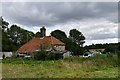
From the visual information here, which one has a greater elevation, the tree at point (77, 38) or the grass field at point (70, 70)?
the tree at point (77, 38)

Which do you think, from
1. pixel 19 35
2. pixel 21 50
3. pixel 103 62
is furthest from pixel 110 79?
pixel 19 35

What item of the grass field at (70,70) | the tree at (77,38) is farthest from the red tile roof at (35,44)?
the grass field at (70,70)

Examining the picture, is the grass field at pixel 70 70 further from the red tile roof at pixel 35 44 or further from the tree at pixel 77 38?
the tree at pixel 77 38

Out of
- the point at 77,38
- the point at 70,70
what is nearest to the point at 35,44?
the point at 77,38

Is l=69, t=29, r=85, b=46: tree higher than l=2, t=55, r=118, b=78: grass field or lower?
higher

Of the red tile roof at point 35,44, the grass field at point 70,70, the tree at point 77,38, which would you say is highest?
the tree at point 77,38

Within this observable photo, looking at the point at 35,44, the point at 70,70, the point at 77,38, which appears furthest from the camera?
the point at 77,38

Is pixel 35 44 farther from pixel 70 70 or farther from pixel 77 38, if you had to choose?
pixel 70 70

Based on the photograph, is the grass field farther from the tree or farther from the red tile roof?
the tree

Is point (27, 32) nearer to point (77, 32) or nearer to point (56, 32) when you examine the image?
point (56, 32)

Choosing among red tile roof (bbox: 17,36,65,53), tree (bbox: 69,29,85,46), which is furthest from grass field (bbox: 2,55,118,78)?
tree (bbox: 69,29,85,46)

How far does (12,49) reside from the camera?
66750mm

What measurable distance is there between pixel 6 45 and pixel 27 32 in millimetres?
14344

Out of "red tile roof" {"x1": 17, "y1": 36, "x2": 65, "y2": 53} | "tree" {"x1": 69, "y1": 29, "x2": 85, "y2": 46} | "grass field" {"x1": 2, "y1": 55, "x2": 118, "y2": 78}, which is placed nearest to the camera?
"grass field" {"x1": 2, "y1": 55, "x2": 118, "y2": 78}
